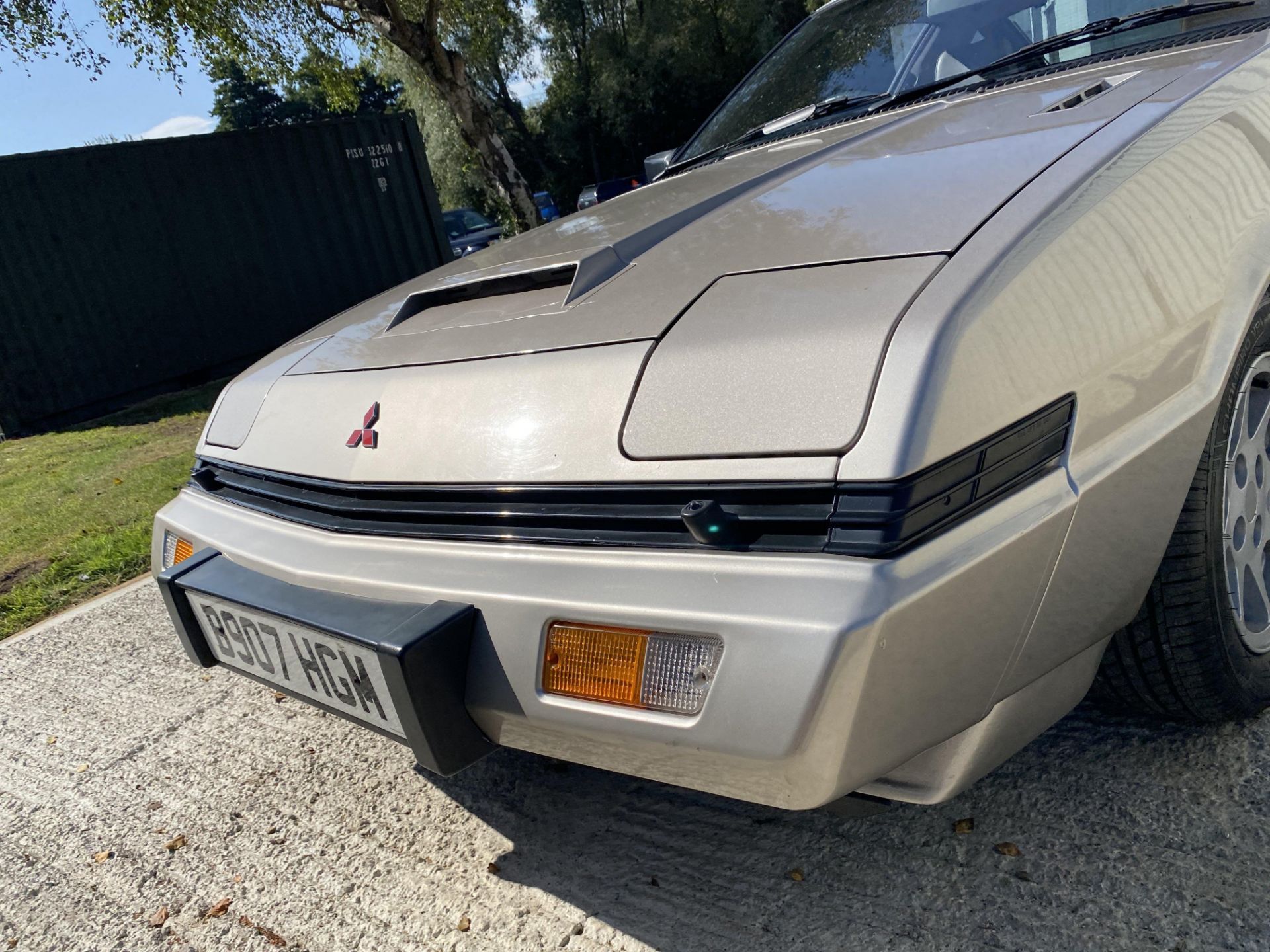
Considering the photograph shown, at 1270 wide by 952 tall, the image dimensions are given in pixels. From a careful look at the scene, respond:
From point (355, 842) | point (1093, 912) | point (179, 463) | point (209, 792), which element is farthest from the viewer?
point (179, 463)

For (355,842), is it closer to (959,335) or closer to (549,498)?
(549,498)

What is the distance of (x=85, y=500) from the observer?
211 inches

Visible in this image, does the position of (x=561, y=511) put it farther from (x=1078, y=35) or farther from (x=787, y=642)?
(x=1078, y=35)

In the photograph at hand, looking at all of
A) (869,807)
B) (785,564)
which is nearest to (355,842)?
(869,807)

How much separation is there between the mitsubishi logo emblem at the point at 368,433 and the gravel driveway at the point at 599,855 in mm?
804

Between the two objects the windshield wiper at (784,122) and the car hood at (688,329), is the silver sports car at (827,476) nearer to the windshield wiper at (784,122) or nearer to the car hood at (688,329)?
the car hood at (688,329)

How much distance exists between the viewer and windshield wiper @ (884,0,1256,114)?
6.75 feet

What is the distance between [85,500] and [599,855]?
4706 millimetres

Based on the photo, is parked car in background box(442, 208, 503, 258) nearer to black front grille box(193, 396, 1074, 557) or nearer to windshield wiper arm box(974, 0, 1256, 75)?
windshield wiper arm box(974, 0, 1256, 75)

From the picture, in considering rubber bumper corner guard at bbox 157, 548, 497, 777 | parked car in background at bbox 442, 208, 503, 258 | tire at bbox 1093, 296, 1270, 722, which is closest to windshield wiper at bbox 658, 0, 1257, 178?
tire at bbox 1093, 296, 1270, 722

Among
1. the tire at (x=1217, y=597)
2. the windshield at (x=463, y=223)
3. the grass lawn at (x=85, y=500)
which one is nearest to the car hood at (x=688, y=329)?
the tire at (x=1217, y=597)

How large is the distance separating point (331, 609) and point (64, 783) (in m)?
1.36

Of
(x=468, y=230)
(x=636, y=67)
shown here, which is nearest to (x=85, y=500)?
(x=468, y=230)

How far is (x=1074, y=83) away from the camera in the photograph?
1.84 m
